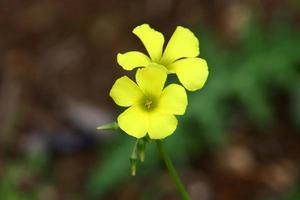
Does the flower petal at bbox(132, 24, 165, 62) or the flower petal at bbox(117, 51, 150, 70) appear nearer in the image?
the flower petal at bbox(117, 51, 150, 70)

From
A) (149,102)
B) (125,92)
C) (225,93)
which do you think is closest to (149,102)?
(149,102)

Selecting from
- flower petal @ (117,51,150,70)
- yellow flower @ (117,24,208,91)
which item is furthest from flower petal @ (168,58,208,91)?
flower petal @ (117,51,150,70)

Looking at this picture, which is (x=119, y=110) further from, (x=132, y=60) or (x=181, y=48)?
(x=132, y=60)

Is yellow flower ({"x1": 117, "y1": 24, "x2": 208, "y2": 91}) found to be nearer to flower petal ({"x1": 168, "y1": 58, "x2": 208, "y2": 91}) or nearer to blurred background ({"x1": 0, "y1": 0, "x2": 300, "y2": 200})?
flower petal ({"x1": 168, "y1": 58, "x2": 208, "y2": 91})

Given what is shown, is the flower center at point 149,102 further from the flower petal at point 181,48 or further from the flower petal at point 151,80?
the flower petal at point 181,48

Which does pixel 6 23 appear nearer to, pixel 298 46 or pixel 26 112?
pixel 26 112

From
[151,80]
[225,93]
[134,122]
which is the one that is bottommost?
[225,93]
